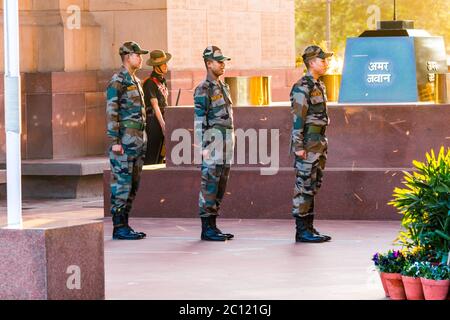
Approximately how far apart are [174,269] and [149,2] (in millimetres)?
9929

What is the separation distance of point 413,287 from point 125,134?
511 centimetres

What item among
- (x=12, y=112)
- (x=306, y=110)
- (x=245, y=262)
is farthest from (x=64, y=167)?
(x=12, y=112)

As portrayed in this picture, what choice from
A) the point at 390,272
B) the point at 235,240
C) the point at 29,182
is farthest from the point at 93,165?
the point at 390,272

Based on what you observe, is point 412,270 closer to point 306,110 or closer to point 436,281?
point 436,281

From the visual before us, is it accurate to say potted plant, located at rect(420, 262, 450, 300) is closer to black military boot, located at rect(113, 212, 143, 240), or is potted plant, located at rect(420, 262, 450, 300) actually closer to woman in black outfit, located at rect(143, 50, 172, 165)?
black military boot, located at rect(113, 212, 143, 240)

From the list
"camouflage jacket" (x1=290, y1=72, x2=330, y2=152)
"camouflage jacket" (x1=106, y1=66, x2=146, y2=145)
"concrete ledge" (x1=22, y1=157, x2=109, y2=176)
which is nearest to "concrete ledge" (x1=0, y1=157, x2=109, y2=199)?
"concrete ledge" (x1=22, y1=157, x2=109, y2=176)

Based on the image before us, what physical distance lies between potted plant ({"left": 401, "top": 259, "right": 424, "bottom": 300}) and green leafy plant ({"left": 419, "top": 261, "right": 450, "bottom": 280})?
0.06 meters

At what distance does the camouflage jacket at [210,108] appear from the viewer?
14.5m

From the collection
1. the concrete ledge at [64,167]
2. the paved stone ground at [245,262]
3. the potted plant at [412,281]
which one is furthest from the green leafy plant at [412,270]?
the concrete ledge at [64,167]

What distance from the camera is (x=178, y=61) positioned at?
2188cm

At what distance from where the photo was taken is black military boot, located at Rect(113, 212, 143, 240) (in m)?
14.9

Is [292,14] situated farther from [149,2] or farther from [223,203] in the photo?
[223,203]

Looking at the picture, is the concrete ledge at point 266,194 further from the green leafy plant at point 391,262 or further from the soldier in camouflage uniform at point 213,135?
the green leafy plant at point 391,262

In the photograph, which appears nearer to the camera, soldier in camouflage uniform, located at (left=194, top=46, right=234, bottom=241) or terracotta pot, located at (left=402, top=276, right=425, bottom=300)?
terracotta pot, located at (left=402, top=276, right=425, bottom=300)
